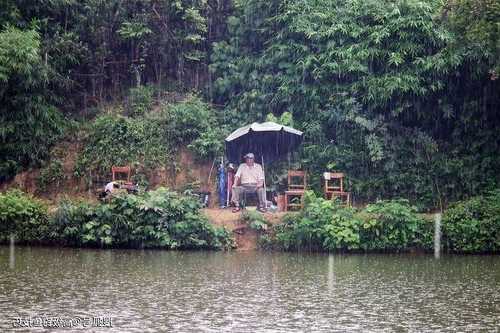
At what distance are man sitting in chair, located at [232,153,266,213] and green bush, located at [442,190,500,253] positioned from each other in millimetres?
4584

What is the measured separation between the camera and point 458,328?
1038cm

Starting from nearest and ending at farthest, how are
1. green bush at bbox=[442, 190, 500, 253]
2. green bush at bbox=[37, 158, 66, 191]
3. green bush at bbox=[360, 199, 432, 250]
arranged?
1. green bush at bbox=[442, 190, 500, 253]
2. green bush at bbox=[360, 199, 432, 250]
3. green bush at bbox=[37, 158, 66, 191]

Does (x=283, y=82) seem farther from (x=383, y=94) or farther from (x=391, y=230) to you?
(x=391, y=230)

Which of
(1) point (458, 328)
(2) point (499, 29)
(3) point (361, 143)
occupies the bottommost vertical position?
(1) point (458, 328)

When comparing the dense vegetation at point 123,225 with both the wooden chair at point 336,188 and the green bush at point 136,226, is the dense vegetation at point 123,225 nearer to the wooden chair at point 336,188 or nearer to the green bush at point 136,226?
the green bush at point 136,226

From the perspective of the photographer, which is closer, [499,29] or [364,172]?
[499,29]

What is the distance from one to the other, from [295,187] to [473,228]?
5367 mm

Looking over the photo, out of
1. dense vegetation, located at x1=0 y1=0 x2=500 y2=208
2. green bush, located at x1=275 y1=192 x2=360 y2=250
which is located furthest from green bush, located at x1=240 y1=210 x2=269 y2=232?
dense vegetation, located at x1=0 y1=0 x2=500 y2=208

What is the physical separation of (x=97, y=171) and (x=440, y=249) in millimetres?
9747

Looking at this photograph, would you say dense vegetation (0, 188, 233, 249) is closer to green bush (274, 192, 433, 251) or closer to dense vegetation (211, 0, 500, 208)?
green bush (274, 192, 433, 251)

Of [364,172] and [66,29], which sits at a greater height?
[66,29]

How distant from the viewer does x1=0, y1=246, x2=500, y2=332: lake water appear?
34.3ft

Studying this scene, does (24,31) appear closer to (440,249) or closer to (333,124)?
(333,124)

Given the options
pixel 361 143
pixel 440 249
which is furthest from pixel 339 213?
pixel 361 143
